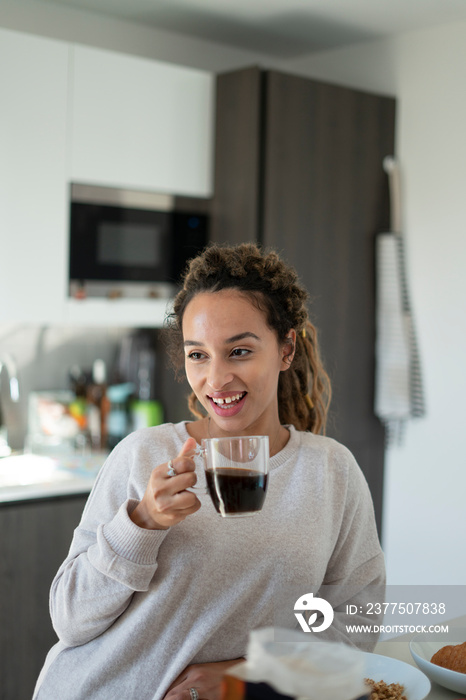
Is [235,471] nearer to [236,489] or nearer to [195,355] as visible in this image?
[236,489]

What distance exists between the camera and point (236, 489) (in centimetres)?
113

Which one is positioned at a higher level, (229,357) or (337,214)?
(337,214)

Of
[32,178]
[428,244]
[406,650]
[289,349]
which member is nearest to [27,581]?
[32,178]

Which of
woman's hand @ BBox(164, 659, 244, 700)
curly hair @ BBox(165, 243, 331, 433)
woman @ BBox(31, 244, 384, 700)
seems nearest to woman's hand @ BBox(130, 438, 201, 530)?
woman @ BBox(31, 244, 384, 700)

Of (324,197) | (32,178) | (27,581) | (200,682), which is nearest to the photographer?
(200,682)

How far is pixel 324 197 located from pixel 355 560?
6.47 feet

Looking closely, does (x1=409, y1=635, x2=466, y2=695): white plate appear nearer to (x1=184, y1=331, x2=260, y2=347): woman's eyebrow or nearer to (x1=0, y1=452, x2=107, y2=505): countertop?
(x1=184, y1=331, x2=260, y2=347): woman's eyebrow

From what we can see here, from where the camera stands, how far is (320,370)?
1.71m

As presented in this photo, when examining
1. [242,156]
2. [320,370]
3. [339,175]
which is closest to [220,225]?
[242,156]

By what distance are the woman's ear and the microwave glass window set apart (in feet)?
4.97

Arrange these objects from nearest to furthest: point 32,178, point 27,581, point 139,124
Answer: point 27,581, point 32,178, point 139,124

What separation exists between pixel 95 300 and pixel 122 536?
5.94 ft

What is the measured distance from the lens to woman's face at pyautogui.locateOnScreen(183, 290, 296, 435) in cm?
134

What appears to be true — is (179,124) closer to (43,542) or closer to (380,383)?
(380,383)
